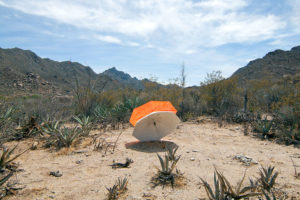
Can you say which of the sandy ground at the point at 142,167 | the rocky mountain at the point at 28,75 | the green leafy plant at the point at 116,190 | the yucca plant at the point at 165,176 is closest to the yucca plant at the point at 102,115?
the sandy ground at the point at 142,167

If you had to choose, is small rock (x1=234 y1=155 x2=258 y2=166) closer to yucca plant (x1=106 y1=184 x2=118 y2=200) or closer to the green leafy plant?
the green leafy plant

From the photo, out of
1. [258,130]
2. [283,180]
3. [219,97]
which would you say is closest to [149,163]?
[283,180]

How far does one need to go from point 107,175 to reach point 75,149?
1.67 metres

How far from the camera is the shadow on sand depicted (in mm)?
4966

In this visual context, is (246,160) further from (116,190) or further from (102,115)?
(102,115)

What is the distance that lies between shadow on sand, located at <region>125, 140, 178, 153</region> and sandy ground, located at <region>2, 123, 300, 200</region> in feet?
0.08

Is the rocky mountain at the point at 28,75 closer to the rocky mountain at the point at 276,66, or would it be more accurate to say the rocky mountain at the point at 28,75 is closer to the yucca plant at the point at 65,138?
the yucca plant at the point at 65,138

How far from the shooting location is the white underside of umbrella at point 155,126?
17.1ft

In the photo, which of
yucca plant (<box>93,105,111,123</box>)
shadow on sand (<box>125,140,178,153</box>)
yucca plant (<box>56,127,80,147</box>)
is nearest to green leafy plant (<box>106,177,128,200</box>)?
shadow on sand (<box>125,140,178,153</box>)

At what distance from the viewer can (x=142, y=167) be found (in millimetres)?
3861

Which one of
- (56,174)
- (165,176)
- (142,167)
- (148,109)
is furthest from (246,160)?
(56,174)

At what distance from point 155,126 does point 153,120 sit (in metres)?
0.17

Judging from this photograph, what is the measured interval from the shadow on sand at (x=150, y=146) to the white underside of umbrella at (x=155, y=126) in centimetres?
16

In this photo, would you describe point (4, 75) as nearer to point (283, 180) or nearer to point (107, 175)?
point (107, 175)
